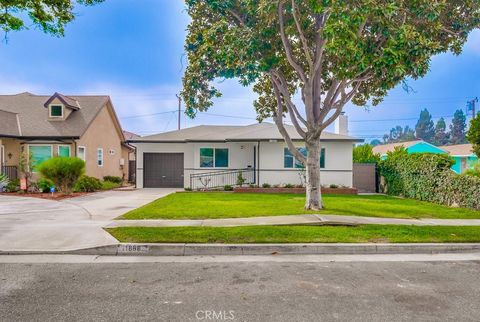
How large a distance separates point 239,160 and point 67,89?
1629 cm

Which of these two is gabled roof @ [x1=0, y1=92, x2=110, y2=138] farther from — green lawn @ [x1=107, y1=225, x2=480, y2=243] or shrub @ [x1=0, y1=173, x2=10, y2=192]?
green lawn @ [x1=107, y1=225, x2=480, y2=243]

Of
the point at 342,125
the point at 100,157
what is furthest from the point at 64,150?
the point at 342,125

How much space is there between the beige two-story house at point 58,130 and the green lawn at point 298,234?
13712 millimetres

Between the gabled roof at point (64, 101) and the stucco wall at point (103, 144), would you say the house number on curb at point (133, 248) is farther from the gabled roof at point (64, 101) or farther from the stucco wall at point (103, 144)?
the gabled roof at point (64, 101)

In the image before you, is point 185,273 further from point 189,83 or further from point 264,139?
point 264,139

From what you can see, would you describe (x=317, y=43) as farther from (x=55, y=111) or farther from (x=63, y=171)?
(x=55, y=111)

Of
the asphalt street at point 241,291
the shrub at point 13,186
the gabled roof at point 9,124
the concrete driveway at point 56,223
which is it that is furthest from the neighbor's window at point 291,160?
the gabled roof at point 9,124

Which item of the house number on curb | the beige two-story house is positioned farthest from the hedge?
the beige two-story house

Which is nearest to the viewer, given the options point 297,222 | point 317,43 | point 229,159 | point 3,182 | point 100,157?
point 297,222

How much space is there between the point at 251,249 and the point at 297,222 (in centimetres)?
230

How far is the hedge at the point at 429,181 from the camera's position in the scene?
1168cm

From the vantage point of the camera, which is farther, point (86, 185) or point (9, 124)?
point (9, 124)

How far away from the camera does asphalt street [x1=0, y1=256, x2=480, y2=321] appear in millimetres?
3668

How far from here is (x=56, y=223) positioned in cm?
835
